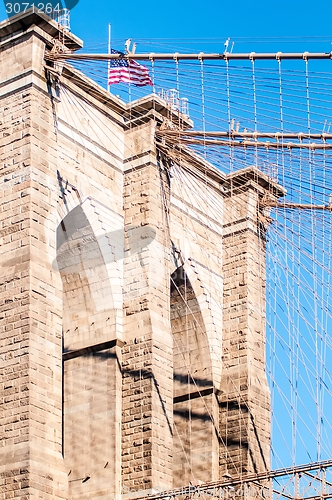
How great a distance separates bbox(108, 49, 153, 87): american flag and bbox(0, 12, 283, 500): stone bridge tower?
1.97 ft

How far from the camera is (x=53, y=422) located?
2759 cm

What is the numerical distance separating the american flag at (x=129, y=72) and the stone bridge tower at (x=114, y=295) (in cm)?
60

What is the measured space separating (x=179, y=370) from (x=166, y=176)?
614 centimetres

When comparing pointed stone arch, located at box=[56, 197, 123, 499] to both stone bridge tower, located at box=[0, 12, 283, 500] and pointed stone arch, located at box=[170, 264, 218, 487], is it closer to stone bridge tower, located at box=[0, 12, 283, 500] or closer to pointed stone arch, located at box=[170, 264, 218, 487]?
stone bridge tower, located at box=[0, 12, 283, 500]

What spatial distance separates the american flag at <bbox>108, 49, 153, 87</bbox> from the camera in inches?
1341

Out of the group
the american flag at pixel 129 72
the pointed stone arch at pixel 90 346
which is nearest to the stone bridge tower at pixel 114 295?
the pointed stone arch at pixel 90 346

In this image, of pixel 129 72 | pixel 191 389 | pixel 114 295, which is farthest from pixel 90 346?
pixel 129 72

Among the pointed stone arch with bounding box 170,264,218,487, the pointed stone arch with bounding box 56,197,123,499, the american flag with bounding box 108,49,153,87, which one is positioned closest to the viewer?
the pointed stone arch with bounding box 56,197,123,499

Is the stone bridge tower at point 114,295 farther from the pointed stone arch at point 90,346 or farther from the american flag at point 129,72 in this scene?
the american flag at point 129,72

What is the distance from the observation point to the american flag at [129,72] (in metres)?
34.1

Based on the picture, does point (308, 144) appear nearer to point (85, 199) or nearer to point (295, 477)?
point (85, 199)

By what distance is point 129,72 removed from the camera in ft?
112

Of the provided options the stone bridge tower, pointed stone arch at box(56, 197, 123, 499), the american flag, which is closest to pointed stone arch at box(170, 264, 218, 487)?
the stone bridge tower

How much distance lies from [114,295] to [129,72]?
6.29 metres
